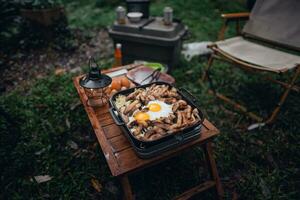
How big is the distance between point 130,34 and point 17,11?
116 inches

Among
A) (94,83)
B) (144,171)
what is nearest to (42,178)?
(144,171)

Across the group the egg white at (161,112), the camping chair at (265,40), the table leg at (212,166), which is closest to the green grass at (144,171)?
the table leg at (212,166)

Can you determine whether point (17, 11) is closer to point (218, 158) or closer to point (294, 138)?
point (218, 158)

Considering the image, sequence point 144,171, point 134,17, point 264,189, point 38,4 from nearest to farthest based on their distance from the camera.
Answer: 1. point 264,189
2. point 144,171
3. point 134,17
4. point 38,4

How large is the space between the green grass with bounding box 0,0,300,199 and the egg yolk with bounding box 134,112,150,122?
0.87m

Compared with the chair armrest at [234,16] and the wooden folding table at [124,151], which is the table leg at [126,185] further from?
the chair armrest at [234,16]

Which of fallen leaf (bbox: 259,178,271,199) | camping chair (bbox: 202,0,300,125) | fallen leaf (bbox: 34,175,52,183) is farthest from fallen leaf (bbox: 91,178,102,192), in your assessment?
camping chair (bbox: 202,0,300,125)

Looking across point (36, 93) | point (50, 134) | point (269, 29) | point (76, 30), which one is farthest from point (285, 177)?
point (76, 30)

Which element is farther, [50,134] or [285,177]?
[50,134]

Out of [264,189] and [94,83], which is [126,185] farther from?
[264,189]

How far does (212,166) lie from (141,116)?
88 cm

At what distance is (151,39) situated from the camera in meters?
3.72

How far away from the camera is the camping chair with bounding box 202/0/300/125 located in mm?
3000

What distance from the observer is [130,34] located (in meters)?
3.87
